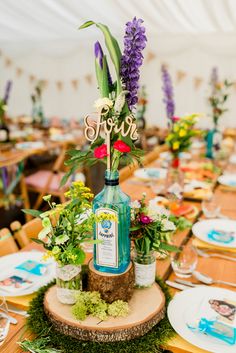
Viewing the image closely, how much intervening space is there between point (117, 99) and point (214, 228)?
3.39 feet

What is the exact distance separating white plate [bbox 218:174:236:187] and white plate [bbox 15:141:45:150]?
2308mm

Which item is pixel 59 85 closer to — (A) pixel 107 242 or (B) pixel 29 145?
(B) pixel 29 145

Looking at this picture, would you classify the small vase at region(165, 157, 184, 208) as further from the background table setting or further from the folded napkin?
the background table setting

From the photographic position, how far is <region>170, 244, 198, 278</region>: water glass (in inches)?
54.0

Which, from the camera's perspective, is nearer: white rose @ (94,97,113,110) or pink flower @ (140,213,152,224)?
white rose @ (94,97,113,110)

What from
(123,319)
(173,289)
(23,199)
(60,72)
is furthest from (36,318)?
(60,72)

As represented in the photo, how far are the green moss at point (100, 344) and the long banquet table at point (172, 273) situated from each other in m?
0.03

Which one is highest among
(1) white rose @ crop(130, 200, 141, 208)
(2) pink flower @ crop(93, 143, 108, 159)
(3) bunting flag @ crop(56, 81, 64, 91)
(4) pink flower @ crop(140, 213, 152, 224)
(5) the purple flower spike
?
(5) the purple flower spike

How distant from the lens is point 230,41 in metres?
6.05

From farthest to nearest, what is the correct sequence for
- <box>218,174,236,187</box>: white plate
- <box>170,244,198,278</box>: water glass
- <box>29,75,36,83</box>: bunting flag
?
<box>29,75,36,83</box>: bunting flag → <box>218,174,236,187</box>: white plate → <box>170,244,198,278</box>: water glass

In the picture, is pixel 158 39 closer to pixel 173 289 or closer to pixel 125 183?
pixel 125 183

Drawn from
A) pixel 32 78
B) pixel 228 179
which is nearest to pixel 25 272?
pixel 228 179

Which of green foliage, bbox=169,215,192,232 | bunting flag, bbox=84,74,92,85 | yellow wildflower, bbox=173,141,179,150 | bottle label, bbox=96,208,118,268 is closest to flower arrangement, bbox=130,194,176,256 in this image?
bottle label, bbox=96,208,118,268

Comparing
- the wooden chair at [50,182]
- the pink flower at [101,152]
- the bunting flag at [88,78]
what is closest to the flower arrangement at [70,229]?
the pink flower at [101,152]
